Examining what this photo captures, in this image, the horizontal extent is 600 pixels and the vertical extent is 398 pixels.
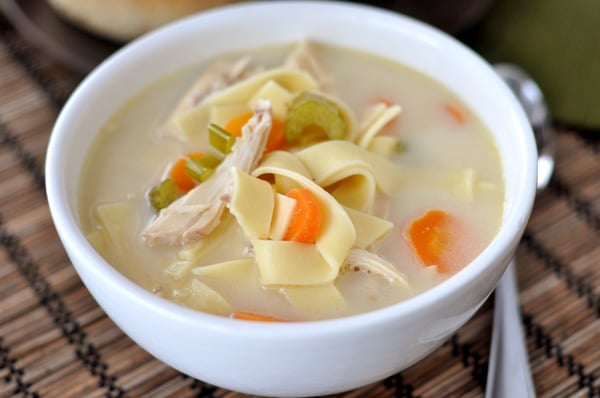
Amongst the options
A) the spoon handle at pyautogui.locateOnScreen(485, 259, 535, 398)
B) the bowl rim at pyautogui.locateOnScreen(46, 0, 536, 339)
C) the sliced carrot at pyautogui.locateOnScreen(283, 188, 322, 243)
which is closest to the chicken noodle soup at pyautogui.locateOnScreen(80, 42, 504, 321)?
the sliced carrot at pyautogui.locateOnScreen(283, 188, 322, 243)

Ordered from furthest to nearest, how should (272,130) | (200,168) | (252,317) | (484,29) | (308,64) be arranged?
(484,29)
(308,64)
(272,130)
(200,168)
(252,317)

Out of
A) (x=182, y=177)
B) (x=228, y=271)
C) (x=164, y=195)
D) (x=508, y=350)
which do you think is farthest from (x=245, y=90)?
(x=508, y=350)

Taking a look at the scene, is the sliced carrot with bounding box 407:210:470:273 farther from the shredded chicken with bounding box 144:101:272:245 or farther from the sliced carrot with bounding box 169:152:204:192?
the sliced carrot with bounding box 169:152:204:192

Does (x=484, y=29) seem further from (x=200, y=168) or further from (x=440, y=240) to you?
(x=200, y=168)

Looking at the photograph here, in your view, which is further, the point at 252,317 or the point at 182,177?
the point at 182,177

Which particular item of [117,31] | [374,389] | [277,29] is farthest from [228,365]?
[117,31]

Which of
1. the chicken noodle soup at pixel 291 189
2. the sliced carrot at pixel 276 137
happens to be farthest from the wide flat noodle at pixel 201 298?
the sliced carrot at pixel 276 137

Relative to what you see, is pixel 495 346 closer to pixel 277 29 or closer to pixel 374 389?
pixel 374 389

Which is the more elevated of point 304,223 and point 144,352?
point 304,223
